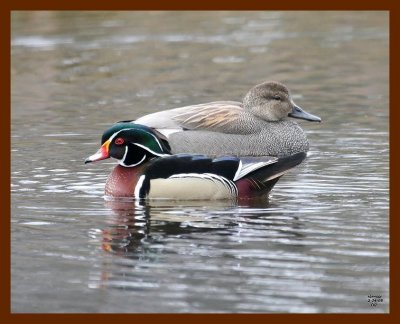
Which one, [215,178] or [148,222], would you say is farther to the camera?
[215,178]

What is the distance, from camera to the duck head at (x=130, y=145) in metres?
11.7

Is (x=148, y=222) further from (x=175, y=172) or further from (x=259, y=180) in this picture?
(x=259, y=180)

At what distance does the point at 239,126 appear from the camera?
530 inches

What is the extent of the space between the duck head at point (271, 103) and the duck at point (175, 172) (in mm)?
2329

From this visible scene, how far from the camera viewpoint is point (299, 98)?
17875 mm

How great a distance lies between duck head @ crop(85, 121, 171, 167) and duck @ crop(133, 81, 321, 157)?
2.32ft

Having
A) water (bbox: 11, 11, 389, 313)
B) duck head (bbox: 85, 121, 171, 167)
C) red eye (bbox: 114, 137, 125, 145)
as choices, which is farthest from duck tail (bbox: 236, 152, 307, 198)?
red eye (bbox: 114, 137, 125, 145)

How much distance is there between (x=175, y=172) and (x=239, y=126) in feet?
6.78

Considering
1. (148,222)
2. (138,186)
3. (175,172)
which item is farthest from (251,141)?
(148,222)

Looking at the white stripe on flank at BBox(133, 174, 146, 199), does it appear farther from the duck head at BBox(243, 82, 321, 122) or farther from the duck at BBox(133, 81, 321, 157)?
the duck head at BBox(243, 82, 321, 122)

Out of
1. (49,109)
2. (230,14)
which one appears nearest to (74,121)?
(49,109)

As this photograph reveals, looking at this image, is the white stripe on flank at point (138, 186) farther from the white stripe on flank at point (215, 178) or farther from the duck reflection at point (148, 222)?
the white stripe on flank at point (215, 178)

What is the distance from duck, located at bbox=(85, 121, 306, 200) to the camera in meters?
11.6

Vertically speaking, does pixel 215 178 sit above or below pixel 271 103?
below
